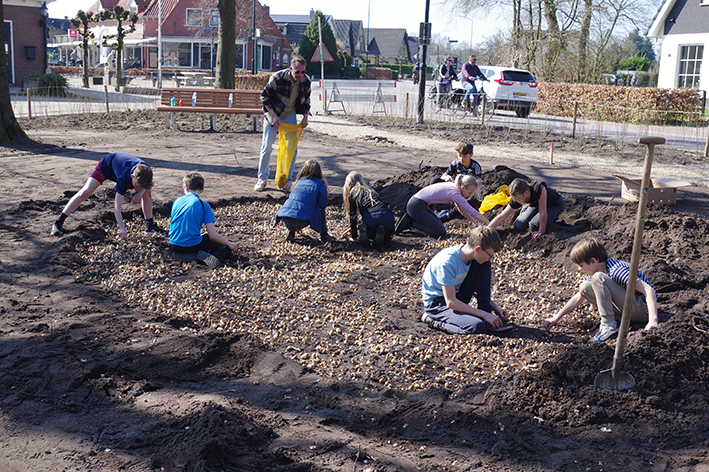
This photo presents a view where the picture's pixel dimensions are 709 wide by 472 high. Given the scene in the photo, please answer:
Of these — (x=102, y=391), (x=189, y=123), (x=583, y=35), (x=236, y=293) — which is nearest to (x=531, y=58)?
(x=583, y=35)

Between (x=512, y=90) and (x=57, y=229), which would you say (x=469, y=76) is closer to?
(x=512, y=90)

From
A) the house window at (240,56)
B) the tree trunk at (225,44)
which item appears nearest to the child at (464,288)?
the tree trunk at (225,44)

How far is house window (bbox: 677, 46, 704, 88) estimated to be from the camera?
91.2ft

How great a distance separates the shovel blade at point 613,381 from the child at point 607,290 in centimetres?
72

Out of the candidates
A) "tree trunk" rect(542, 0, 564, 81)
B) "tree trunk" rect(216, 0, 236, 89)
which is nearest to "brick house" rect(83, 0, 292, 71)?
"tree trunk" rect(542, 0, 564, 81)

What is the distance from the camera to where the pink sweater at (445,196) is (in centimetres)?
771

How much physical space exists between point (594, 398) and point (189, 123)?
1584 centimetres

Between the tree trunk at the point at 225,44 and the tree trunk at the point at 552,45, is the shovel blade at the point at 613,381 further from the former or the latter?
the tree trunk at the point at 552,45

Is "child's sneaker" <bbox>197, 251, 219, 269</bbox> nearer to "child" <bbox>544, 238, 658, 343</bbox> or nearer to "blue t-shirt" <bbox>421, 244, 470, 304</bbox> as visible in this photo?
"blue t-shirt" <bbox>421, 244, 470, 304</bbox>

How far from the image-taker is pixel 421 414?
4000 mm

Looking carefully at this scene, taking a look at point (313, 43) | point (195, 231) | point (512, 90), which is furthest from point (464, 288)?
point (313, 43)

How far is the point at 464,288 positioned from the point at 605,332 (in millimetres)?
1140

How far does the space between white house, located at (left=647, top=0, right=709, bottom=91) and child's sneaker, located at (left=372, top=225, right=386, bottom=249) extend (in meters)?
24.6

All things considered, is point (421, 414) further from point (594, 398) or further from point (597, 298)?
point (597, 298)
